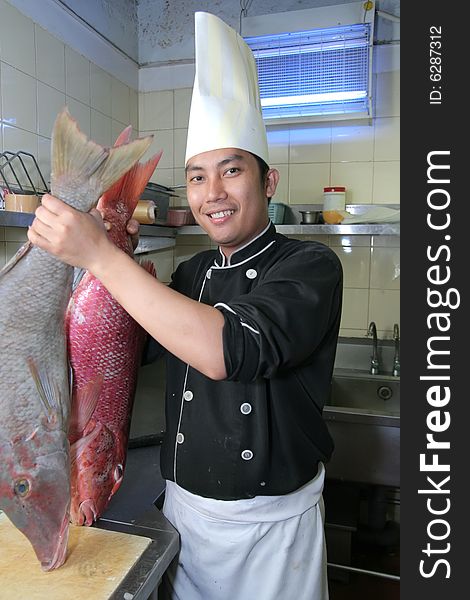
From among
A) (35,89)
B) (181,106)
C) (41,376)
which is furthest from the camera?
(181,106)

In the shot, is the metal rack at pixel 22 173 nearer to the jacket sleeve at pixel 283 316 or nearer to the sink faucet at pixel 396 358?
the jacket sleeve at pixel 283 316

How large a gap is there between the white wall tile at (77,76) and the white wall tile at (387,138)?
5.21 ft

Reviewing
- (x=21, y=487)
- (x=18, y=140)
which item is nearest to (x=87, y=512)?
(x=21, y=487)

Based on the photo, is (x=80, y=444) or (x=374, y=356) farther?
(x=374, y=356)

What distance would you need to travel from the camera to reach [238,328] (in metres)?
0.89

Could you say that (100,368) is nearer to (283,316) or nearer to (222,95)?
(283,316)

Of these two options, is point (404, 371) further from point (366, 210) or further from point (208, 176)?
point (366, 210)

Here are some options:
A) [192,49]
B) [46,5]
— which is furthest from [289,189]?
[46,5]

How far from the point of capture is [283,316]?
95 cm

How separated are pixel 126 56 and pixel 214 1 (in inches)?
24.0

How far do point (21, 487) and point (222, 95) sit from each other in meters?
1.01

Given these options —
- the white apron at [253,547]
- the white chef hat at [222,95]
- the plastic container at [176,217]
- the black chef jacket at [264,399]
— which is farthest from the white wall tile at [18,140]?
the white apron at [253,547]

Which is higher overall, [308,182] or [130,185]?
[308,182]

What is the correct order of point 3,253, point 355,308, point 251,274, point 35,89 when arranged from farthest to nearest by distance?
1. point 355,308
2. point 35,89
3. point 3,253
4. point 251,274
